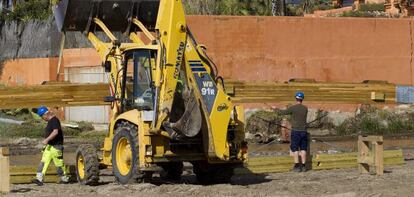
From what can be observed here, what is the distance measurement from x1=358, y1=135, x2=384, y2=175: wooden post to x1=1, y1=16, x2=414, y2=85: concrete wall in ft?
35.3

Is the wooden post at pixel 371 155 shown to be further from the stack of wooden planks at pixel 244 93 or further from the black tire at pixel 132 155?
the black tire at pixel 132 155

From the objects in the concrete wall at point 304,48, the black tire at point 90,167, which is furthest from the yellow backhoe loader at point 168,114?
the concrete wall at point 304,48

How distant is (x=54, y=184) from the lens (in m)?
16.0

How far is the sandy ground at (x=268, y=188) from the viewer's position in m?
13.7

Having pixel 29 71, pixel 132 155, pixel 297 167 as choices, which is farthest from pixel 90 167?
pixel 29 71

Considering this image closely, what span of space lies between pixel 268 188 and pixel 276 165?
136 inches

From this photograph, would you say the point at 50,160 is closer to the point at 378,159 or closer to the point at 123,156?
the point at 123,156

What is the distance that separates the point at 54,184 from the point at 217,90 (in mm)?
3883

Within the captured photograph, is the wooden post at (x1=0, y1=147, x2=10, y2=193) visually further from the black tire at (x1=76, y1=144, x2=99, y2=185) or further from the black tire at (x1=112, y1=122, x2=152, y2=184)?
the black tire at (x1=112, y1=122, x2=152, y2=184)

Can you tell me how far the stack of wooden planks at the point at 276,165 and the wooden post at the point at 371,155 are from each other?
1.34 meters

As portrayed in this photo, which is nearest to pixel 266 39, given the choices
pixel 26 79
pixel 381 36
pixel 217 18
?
pixel 217 18

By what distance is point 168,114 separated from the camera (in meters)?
14.3

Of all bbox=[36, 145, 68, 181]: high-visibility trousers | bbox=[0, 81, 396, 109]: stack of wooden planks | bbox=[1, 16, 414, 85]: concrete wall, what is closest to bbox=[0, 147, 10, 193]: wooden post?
bbox=[36, 145, 68, 181]: high-visibility trousers

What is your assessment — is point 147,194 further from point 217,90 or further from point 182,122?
point 217,90
